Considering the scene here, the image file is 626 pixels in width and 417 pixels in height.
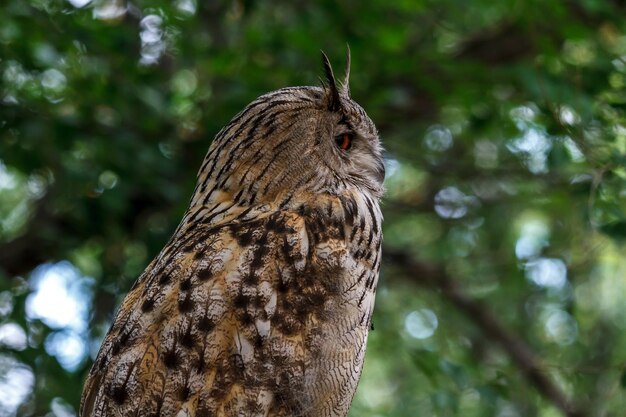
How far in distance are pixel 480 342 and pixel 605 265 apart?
86 cm

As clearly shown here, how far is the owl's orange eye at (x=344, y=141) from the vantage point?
3.07 metres

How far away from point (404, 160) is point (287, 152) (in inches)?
94.7

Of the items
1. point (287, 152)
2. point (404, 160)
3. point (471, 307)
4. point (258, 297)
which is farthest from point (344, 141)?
point (471, 307)

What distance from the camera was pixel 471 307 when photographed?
234 inches

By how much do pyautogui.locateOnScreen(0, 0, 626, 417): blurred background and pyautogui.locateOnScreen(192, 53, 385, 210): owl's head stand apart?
26.2 inches

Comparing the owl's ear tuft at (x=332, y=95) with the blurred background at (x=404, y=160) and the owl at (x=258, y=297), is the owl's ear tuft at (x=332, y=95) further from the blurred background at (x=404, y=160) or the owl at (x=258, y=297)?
the blurred background at (x=404, y=160)

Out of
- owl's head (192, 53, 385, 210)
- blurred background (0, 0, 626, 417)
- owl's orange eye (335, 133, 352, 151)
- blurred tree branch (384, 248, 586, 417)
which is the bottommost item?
blurred tree branch (384, 248, 586, 417)

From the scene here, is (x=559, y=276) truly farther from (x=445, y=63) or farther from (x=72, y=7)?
(x=72, y=7)

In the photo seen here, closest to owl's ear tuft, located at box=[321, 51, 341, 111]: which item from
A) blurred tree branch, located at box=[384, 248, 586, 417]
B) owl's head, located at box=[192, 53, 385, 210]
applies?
owl's head, located at box=[192, 53, 385, 210]

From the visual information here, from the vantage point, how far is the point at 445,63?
4.71m

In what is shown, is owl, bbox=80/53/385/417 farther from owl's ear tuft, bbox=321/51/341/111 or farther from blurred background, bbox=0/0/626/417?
blurred background, bbox=0/0/626/417

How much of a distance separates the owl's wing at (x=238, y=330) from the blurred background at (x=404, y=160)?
1.12m

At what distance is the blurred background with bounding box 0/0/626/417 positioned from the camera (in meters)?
4.17

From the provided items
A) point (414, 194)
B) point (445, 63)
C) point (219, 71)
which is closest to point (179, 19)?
point (219, 71)
